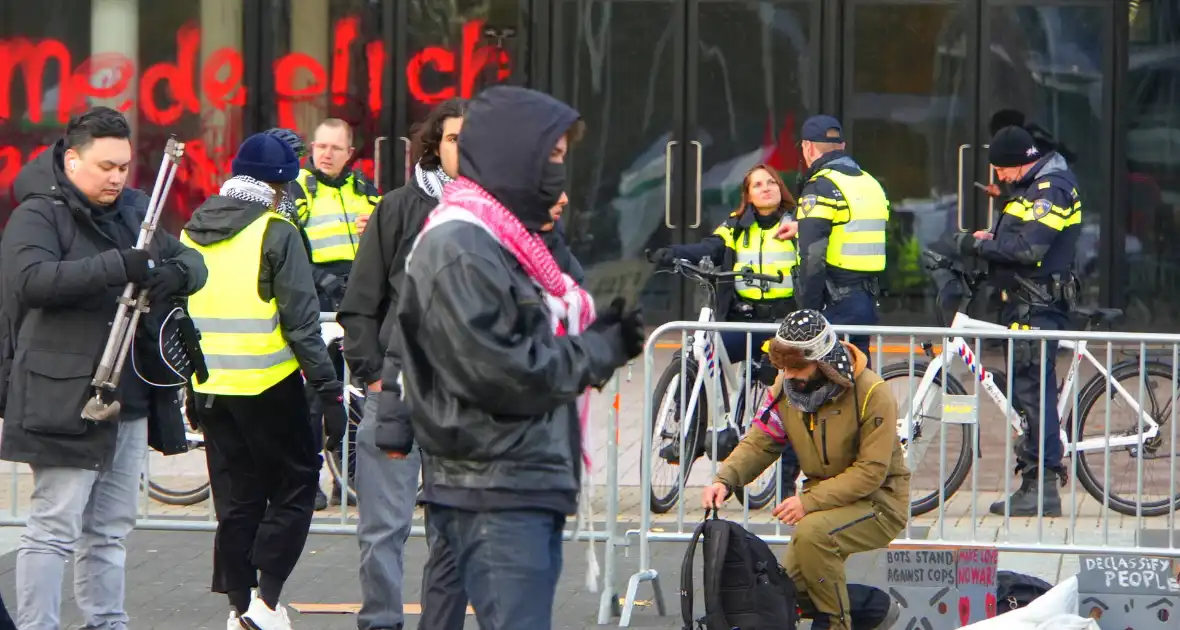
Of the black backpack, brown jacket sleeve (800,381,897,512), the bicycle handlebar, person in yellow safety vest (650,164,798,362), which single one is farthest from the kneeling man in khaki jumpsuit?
person in yellow safety vest (650,164,798,362)

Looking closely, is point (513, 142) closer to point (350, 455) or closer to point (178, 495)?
point (350, 455)

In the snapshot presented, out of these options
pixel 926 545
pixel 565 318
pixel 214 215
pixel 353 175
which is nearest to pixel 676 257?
pixel 353 175

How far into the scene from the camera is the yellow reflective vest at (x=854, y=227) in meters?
9.26

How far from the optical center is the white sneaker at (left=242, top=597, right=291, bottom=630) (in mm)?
6734

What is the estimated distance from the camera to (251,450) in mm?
6734

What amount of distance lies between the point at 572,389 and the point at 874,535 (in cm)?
260

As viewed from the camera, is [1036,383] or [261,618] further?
[1036,383]

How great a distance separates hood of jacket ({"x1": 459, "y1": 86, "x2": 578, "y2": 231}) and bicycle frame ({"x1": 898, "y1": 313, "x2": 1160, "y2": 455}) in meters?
3.49

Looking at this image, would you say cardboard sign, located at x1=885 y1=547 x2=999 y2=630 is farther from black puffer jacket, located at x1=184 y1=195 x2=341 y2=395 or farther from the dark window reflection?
the dark window reflection

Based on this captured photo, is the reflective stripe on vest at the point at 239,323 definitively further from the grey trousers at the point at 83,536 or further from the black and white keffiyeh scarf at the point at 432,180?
the black and white keffiyeh scarf at the point at 432,180

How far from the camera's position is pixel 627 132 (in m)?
15.8

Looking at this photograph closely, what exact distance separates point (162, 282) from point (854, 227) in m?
4.20

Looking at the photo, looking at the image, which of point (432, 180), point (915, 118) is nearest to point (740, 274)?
point (432, 180)

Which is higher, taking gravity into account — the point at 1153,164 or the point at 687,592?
the point at 1153,164
